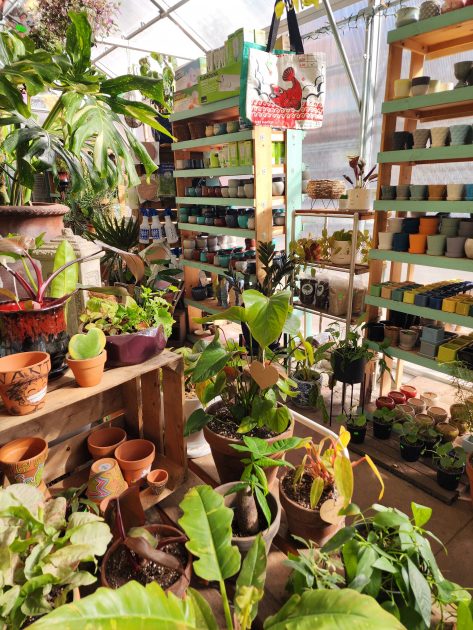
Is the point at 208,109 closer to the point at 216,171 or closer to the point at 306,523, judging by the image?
the point at 216,171

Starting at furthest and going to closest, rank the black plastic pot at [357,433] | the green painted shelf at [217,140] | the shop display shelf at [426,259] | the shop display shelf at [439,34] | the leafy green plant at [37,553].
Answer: the green painted shelf at [217,140]
the black plastic pot at [357,433]
the shop display shelf at [426,259]
the shop display shelf at [439,34]
the leafy green plant at [37,553]

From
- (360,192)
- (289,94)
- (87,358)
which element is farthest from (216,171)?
(87,358)

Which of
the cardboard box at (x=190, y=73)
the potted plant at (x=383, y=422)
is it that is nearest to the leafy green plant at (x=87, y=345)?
the potted plant at (x=383, y=422)

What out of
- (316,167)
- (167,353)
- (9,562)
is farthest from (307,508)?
(316,167)

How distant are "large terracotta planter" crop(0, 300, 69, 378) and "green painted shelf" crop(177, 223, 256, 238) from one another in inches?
86.8

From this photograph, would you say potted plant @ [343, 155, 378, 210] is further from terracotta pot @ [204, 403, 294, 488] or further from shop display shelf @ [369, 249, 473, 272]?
terracotta pot @ [204, 403, 294, 488]

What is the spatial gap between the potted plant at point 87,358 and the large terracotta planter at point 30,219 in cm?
59

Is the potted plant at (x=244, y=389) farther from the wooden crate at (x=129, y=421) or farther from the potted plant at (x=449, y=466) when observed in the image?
the potted plant at (x=449, y=466)

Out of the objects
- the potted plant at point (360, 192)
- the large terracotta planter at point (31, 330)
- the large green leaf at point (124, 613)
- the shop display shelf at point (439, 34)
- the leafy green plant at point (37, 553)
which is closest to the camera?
the large green leaf at point (124, 613)

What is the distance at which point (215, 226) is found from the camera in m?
3.47

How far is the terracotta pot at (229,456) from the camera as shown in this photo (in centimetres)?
115

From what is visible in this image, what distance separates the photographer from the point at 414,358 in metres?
2.26

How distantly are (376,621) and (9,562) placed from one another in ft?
2.10

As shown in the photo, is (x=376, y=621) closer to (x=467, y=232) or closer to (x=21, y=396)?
(x=21, y=396)
